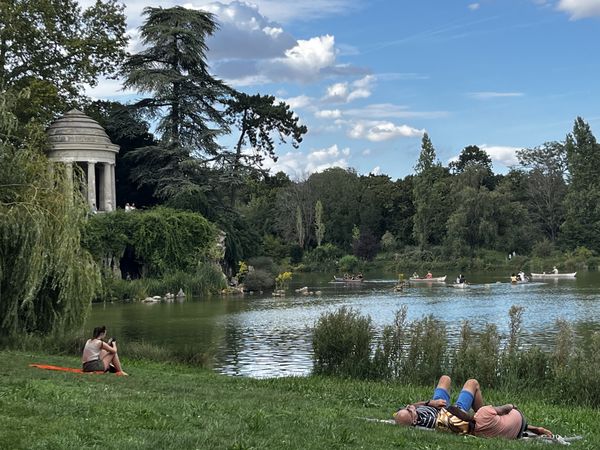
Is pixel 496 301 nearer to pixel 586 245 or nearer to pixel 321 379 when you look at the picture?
pixel 321 379


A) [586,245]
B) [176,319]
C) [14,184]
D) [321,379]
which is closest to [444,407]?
[321,379]

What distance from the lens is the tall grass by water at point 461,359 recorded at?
12.7 meters

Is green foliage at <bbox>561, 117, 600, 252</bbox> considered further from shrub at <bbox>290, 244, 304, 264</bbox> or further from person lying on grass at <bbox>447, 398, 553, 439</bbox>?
person lying on grass at <bbox>447, 398, 553, 439</bbox>

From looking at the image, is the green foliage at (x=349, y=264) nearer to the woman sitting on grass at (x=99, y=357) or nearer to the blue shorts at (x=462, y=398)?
the woman sitting on grass at (x=99, y=357)

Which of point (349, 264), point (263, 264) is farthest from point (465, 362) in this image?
point (349, 264)

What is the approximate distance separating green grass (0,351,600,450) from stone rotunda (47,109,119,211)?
33.2 m

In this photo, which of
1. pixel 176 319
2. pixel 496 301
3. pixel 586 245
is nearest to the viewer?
pixel 176 319

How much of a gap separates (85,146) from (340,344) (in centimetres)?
3217

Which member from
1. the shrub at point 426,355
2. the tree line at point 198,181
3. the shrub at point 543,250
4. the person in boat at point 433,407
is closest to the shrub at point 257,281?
the tree line at point 198,181

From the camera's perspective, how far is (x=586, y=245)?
69625mm

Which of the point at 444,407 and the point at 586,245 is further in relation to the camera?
the point at 586,245

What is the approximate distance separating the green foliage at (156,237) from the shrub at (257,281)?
11.8 ft

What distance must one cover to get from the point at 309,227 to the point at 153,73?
35897 millimetres

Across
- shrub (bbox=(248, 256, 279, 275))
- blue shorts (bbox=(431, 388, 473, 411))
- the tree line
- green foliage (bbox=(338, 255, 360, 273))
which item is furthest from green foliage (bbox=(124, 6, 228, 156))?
blue shorts (bbox=(431, 388, 473, 411))
